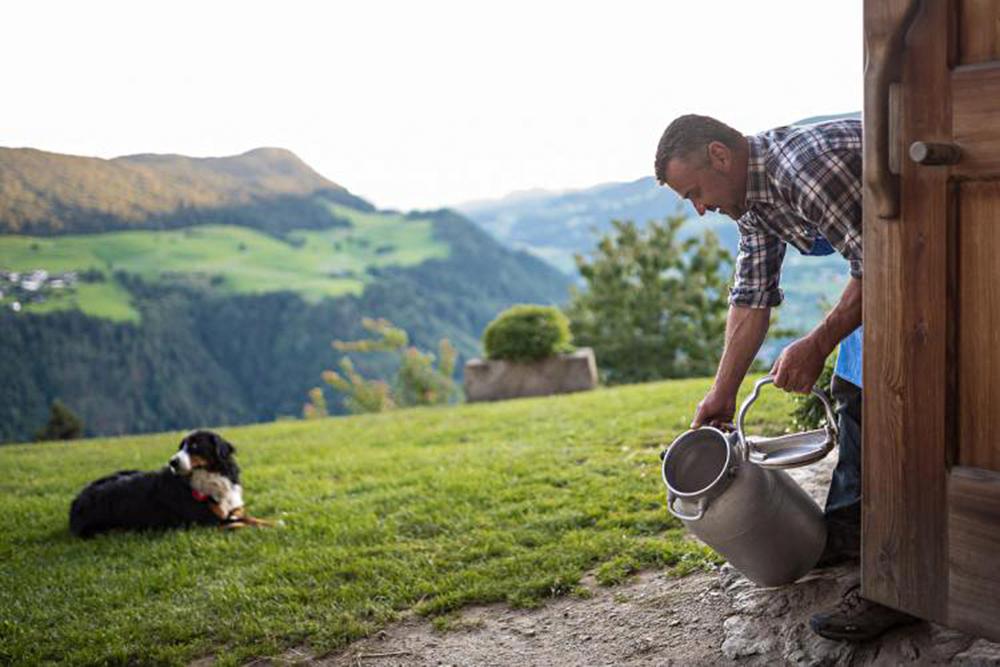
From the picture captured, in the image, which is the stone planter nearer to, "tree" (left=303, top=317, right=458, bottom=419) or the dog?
the dog

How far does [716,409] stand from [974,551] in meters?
1.25

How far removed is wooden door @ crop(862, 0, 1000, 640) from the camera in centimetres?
223

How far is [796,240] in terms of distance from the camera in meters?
3.34

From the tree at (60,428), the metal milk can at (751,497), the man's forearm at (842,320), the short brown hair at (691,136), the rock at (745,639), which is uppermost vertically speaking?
the short brown hair at (691,136)

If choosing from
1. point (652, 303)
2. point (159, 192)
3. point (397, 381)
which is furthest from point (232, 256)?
point (652, 303)

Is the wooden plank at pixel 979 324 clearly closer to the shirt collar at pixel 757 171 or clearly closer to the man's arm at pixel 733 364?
the shirt collar at pixel 757 171

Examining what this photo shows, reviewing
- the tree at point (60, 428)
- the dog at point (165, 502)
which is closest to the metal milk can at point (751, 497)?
the dog at point (165, 502)

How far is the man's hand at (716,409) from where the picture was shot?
348 cm

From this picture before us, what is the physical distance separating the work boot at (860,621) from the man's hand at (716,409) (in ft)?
2.63

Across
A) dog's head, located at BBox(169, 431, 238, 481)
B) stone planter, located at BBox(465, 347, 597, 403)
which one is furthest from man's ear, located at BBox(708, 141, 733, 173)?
stone planter, located at BBox(465, 347, 597, 403)

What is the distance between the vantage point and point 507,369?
1288 cm

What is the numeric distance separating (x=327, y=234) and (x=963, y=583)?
64.4 meters

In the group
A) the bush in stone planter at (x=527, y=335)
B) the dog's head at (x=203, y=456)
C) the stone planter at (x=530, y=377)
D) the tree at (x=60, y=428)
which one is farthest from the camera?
the tree at (x=60, y=428)

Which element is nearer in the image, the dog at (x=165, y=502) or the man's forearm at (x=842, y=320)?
the man's forearm at (x=842, y=320)
